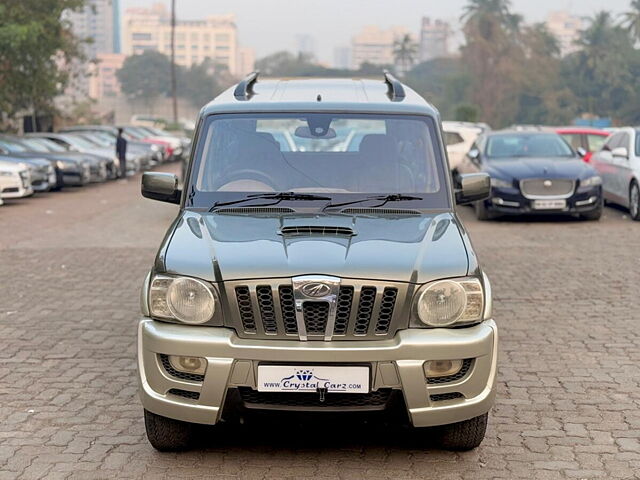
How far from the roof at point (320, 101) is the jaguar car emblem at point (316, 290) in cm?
188

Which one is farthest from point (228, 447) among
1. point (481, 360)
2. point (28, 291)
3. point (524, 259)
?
point (524, 259)

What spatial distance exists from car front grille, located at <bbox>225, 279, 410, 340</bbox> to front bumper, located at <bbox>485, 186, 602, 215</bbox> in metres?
12.1

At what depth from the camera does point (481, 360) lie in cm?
498

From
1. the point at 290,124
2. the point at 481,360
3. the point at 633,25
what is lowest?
the point at 633,25

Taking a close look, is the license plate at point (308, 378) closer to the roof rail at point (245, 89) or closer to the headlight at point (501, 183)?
the roof rail at point (245, 89)

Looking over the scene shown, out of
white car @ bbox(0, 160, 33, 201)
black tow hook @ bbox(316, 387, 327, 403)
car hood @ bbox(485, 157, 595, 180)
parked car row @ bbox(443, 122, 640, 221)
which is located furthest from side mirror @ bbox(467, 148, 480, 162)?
black tow hook @ bbox(316, 387, 327, 403)

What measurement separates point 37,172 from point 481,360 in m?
19.4

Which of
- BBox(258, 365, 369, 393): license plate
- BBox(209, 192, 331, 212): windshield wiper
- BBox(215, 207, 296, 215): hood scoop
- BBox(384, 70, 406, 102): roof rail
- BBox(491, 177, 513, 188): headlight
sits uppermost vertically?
BBox(384, 70, 406, 102): roof rail

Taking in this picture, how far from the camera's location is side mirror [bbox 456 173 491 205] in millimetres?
6641

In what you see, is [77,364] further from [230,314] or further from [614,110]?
[614,110]

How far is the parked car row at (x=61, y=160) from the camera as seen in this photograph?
21.5 metres

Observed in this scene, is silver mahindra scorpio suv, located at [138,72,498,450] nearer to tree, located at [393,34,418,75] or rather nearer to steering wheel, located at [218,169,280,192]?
steering wheel, located at [218,169,280,192]

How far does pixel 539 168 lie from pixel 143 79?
129 metres

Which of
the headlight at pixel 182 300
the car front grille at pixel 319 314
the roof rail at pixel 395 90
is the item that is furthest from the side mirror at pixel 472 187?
the headlight at pixel 182 300
